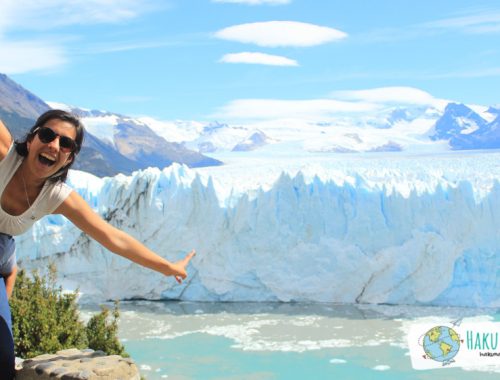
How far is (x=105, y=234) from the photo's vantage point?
2146mm

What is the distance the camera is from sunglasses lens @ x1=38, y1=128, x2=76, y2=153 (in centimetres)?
204

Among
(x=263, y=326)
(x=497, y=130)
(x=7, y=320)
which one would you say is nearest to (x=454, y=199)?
(x=263, y=326)

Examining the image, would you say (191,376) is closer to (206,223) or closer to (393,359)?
(393,359)

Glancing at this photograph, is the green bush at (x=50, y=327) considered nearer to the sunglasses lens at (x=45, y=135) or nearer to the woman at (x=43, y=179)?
the woman at (x=43, y=179)

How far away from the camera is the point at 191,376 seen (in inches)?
295

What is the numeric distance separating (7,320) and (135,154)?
12557 centimetres

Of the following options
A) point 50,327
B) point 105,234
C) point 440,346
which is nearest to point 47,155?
point 105,234

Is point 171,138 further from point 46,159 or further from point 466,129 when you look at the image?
point 46,159

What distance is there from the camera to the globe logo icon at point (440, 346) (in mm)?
7113

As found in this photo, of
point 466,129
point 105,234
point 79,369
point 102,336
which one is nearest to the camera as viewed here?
point 105,234

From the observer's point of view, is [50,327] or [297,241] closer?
[50,327]

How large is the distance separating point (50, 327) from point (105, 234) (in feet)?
9.29

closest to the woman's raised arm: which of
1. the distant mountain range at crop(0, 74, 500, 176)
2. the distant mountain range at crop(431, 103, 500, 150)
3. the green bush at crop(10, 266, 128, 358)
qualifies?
the green bush at crop(10, 266, 128, 358)

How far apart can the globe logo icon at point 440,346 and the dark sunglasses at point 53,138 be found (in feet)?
18.9
